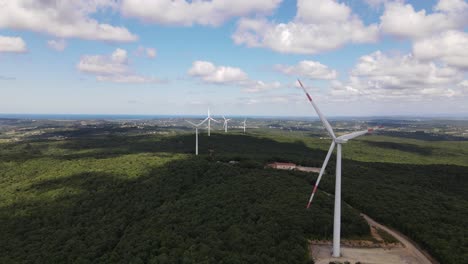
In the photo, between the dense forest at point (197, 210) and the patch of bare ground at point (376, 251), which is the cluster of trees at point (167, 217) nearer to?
the dense forest at point (197, 210)

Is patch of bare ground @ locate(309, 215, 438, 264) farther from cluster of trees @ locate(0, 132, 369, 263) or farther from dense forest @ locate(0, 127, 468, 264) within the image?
cluster of trees @ locate(0, 132, 369, 263)

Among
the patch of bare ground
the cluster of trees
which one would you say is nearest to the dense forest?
the cluster of trees

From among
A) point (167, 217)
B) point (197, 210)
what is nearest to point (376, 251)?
point (197, 210)

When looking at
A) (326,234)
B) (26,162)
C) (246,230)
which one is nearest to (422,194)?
(326,234)

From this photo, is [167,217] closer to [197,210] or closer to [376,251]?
[197,210]

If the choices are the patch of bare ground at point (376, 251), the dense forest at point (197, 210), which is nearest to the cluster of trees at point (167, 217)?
the dense forest at point (197, 210)

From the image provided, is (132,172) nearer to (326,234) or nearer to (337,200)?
(326,234)
